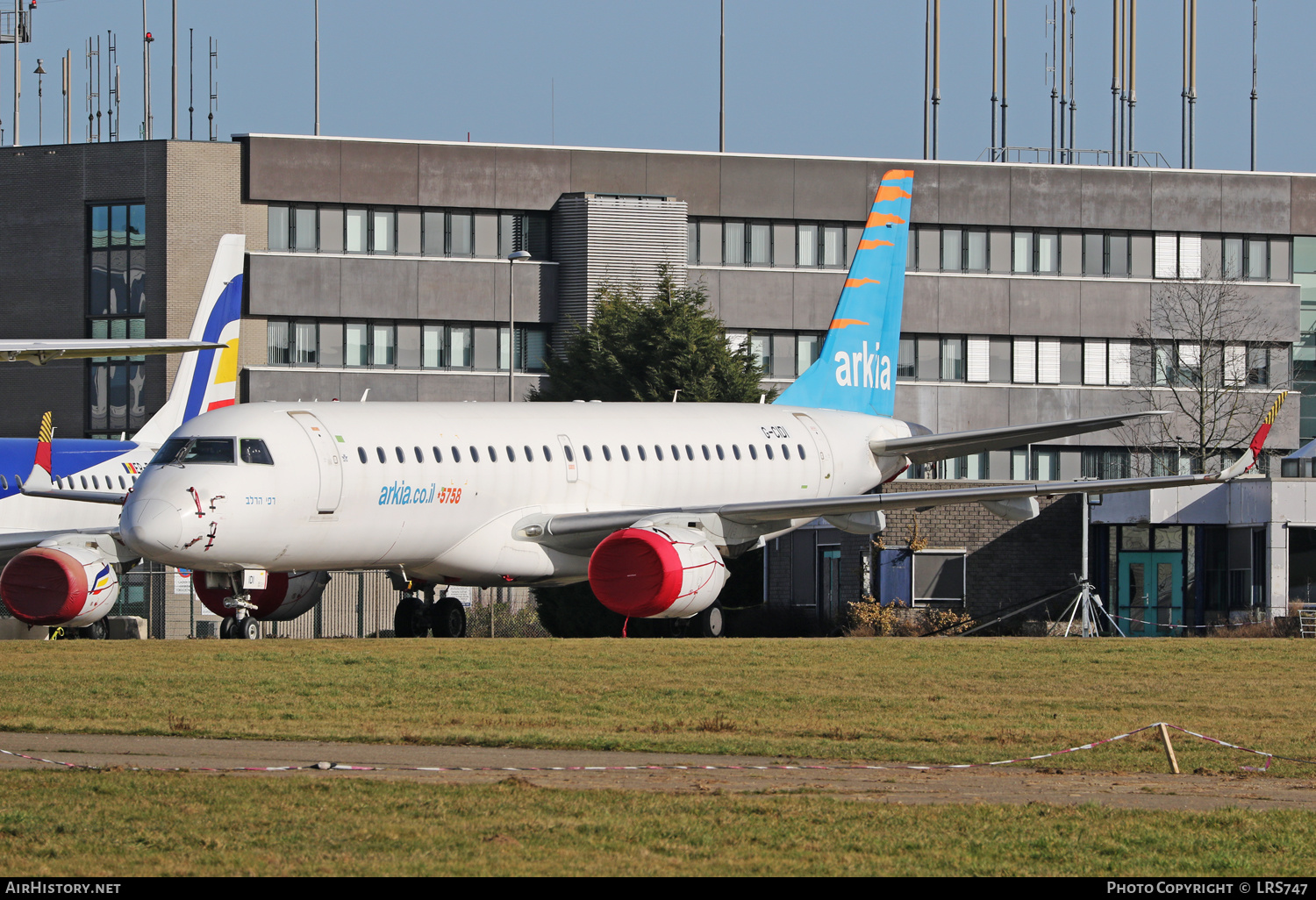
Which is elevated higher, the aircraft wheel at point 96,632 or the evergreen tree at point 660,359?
the evergreen tree at point 660,359

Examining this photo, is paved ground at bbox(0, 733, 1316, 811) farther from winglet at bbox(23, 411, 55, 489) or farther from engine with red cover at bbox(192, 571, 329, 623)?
winglet at bbox(23, 411, 55, 489)

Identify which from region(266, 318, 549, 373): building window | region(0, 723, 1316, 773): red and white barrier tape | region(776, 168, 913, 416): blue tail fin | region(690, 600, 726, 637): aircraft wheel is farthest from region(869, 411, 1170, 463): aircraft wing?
region(266, 318, 549, 373): building window

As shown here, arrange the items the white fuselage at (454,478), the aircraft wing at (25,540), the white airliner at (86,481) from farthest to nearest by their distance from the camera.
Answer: the aircraft wing at (25,540)
the white airliner at (86,481)
the white fuselage at (454,478)

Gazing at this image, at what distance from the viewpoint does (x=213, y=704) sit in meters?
18.3

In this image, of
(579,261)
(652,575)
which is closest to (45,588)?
(652,575)

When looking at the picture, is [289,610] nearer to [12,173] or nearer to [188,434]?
[188,434]

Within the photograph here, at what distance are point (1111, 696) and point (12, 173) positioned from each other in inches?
2075

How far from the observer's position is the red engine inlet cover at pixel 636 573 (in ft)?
91.4

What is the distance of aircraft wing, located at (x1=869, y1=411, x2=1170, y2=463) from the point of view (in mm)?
30500

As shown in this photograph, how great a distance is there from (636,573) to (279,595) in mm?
6169

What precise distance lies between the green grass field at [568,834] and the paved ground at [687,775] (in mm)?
615

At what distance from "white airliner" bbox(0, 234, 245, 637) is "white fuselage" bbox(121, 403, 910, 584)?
2.09 meters

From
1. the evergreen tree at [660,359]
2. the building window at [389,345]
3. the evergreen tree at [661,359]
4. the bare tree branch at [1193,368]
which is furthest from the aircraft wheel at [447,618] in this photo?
the bare tree branch at [1193,368]

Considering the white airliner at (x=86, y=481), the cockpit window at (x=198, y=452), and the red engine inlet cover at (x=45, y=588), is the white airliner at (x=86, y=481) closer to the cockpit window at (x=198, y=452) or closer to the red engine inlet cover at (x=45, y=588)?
the red engine inlet cover at (x=45, y=588)
